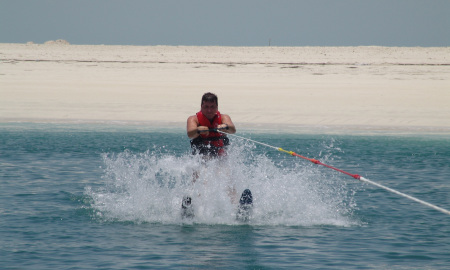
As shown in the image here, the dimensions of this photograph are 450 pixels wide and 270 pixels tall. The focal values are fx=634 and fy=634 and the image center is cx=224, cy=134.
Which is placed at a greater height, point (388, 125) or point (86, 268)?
point (388, 125)

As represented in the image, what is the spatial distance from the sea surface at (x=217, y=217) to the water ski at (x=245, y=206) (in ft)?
0.33

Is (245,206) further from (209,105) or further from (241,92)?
(241,92)

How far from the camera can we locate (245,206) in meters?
8.45

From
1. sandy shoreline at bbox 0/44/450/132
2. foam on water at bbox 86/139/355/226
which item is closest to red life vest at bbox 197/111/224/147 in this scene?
foam on water at bbox 86/139/355/226

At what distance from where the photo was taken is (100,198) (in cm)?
1005

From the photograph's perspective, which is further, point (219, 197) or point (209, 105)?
point (219, 197)

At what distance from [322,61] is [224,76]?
31.6 ft

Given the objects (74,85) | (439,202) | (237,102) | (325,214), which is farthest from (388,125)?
(74,85)

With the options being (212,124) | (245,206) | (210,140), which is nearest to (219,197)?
(245,206)

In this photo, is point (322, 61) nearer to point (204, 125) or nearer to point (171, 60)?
point (171, 60)

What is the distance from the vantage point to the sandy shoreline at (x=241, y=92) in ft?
67.9

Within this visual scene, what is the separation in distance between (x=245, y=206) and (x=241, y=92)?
16.3 meters

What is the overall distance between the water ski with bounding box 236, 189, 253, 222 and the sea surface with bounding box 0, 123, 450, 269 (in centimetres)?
10

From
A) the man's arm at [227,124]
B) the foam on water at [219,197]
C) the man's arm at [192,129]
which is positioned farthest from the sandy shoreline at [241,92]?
the man's arm at [192,129]
